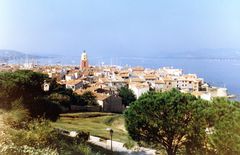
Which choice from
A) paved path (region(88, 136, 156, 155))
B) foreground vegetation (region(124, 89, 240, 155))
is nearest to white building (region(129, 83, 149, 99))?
paved path (region(88, 136, 156, 155))

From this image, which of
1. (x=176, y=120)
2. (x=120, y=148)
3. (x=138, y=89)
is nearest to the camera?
(x=176, y=120)

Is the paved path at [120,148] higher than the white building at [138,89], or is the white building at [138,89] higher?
the white building at [138,89]

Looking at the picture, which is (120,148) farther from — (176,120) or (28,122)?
(28,122)

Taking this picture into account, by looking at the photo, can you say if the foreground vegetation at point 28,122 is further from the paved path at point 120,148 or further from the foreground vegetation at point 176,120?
the foreground vegetation at point 176,120

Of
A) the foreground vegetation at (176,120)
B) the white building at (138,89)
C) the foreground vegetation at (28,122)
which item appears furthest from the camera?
the white building at (138,89)

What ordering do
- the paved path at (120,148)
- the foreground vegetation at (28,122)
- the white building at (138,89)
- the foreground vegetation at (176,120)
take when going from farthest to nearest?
the white building at (138,89) → the paved path at (120,148) → the foreground vegetation at (176,120) → the foreground vegetation at (28,122)

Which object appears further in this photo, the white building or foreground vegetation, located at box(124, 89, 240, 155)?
the white building

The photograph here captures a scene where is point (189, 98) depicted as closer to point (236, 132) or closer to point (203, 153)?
point (203, 153)

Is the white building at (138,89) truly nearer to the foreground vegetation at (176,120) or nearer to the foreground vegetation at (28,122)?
the foreground vegetation at (28,122)

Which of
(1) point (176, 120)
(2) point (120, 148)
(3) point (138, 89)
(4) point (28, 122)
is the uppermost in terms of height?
(3) point (138, 89)

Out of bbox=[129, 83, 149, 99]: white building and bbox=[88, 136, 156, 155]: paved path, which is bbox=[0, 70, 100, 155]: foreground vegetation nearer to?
bbox=[88, 136, 156, 155]: paved path

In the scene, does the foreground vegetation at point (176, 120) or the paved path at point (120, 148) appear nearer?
the foreground vegetation at point (176, 120)

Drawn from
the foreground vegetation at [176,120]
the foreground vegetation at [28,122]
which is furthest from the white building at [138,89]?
the foreground vegetation at [176,120]

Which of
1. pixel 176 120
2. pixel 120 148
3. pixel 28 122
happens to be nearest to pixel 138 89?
pixel 120 148
